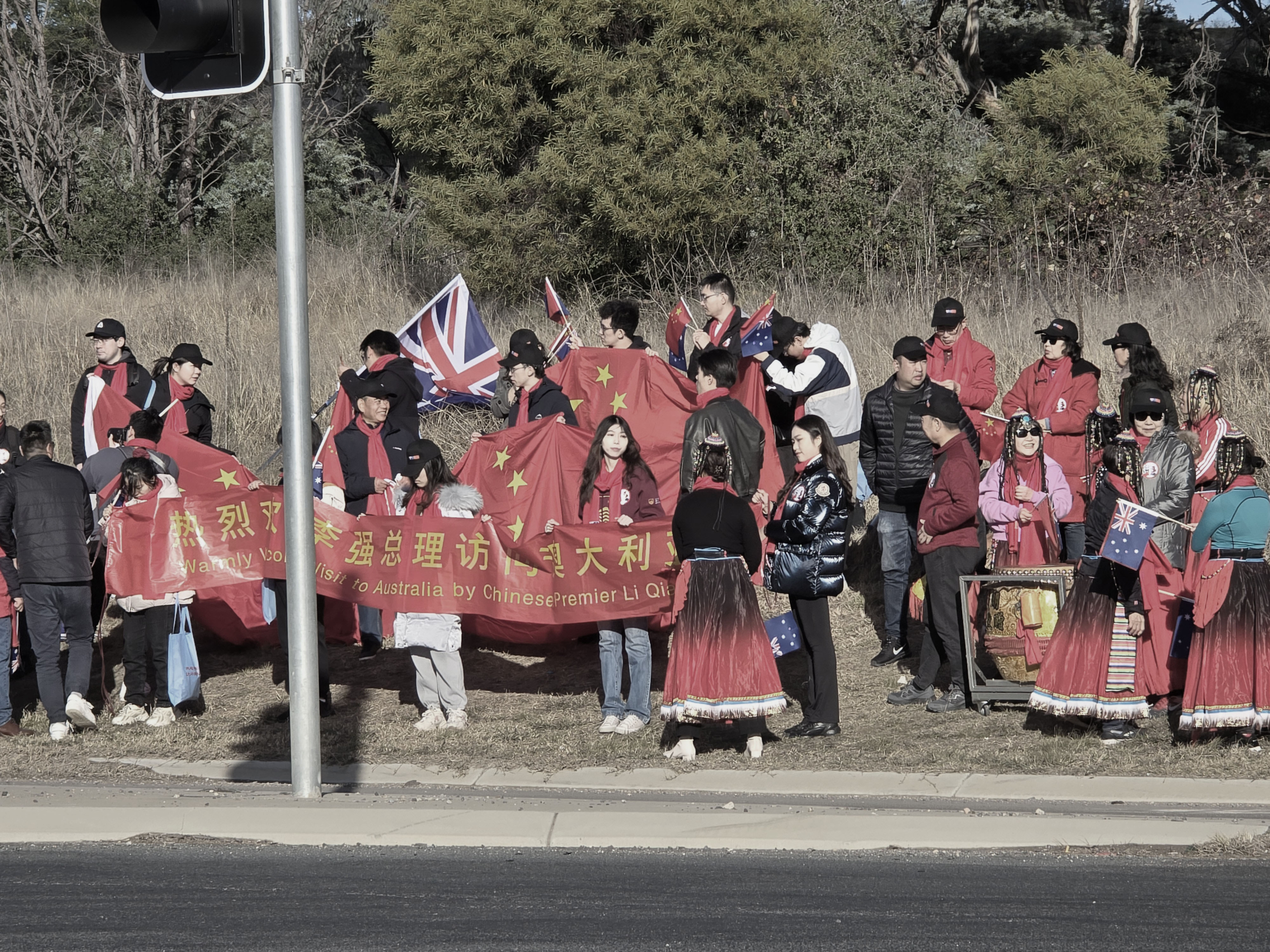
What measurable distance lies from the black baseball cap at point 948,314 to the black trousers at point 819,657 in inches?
123

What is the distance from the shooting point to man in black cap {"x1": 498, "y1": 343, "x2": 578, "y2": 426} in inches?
475

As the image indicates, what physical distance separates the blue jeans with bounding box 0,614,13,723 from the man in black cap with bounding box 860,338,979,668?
599 cm

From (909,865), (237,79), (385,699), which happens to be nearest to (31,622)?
(385,699)

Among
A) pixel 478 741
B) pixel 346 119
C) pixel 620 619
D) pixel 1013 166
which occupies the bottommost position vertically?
pixel 478 741

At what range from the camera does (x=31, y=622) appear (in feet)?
→ 34.6

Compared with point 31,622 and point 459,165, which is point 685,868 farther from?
point 459,165

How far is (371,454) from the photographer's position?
11.5m

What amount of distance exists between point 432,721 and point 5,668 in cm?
289

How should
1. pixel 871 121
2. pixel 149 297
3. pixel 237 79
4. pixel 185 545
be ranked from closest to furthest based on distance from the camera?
pixel 237 79 < pixel 185 545 < pixel 871 121 < pixel 149 297

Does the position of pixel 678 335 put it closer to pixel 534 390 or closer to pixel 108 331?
pixel 534 390

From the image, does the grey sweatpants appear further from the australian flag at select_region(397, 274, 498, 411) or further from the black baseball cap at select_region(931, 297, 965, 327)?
the australian flag at select_region(397, 274, 498, 411)

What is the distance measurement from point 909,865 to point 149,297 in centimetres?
1806

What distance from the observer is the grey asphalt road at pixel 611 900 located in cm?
563

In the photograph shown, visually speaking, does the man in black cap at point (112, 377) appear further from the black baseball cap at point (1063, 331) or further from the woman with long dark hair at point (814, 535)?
the black baseball cap at point (1063, 331)
